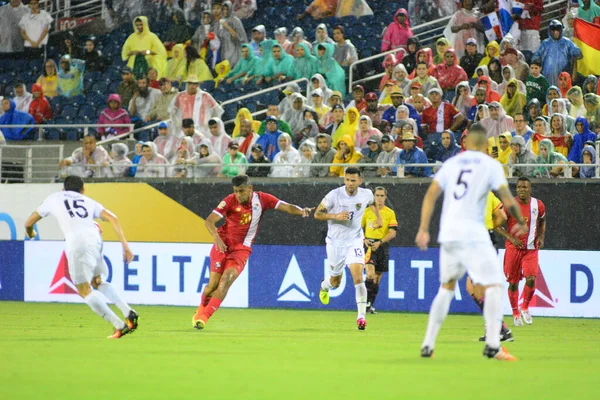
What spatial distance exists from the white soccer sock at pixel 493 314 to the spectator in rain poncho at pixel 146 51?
58.2 feet

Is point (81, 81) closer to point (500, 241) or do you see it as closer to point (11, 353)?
point (500, 241)

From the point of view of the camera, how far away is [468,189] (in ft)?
32.5

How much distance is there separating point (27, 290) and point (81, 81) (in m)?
6.34

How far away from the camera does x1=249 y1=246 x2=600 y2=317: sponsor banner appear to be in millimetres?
19031

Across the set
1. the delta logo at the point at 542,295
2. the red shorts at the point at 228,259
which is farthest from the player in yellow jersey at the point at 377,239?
the red shorts at the point at 228,259

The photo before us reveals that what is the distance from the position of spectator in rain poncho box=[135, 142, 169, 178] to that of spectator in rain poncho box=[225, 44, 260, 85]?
389 cm

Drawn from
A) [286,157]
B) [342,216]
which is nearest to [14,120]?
[286,157]

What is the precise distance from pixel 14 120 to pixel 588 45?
12662 mm

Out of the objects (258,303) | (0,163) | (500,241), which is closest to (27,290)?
(0,163)

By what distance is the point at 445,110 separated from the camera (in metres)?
21.4

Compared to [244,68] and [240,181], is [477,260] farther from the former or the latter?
[244,68]

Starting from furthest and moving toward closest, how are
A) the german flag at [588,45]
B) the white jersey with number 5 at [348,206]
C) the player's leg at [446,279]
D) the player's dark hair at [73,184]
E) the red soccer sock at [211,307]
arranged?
1. the german flag at [588,45]
2. the white jersey with number 5 at [348,206]
3. the red soccer sock at [211,307]
4. the player's dark hair at [73,184]
5. the player's leg at [446,279]

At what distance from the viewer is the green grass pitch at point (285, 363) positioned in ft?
26.9

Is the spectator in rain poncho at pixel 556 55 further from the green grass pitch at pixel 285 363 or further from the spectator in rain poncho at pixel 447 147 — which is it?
the green grass pitch at pixel 285 363
